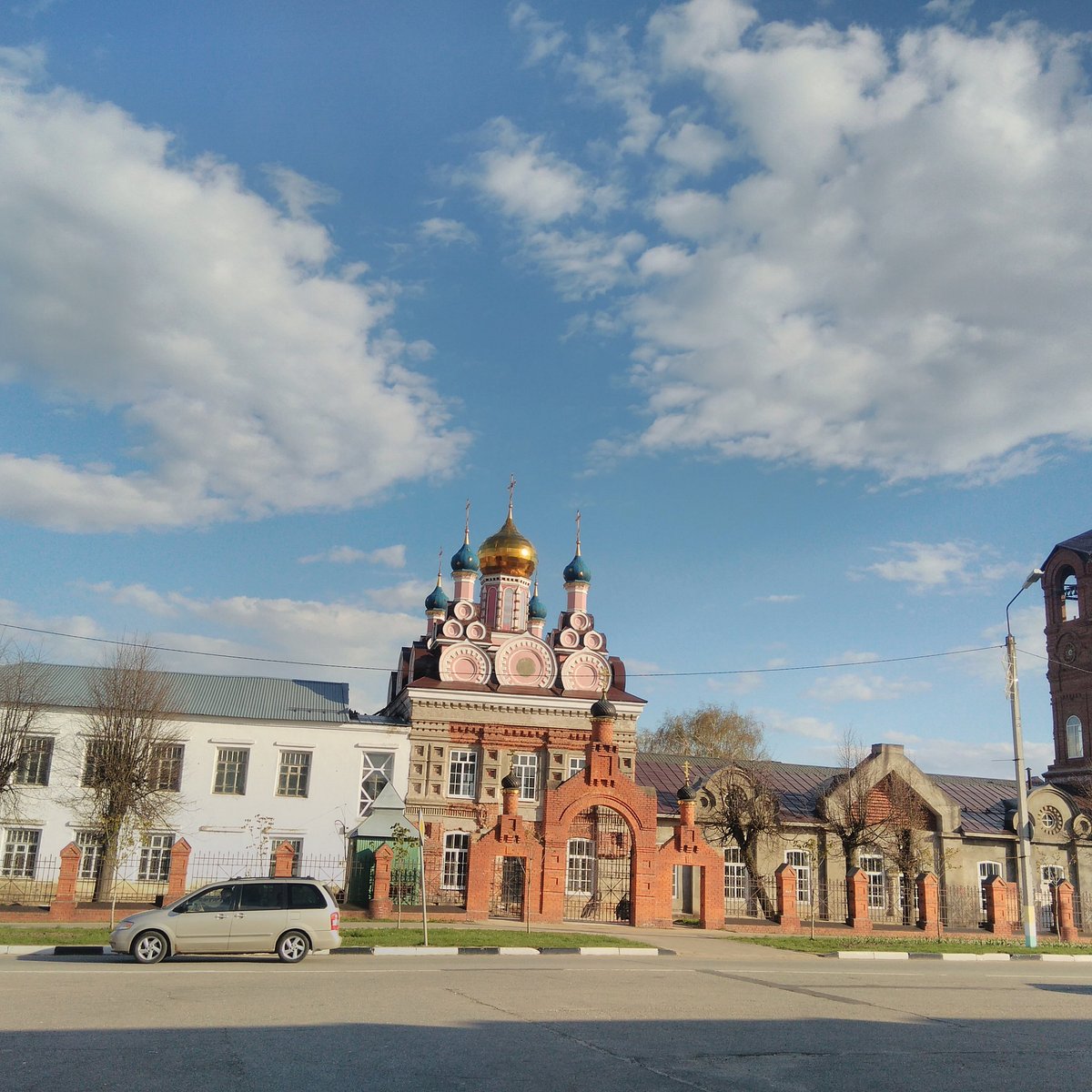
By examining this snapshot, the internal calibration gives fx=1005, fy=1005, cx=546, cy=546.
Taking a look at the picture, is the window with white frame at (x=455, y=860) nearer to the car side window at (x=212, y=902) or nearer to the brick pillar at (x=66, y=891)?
the brick pillar at (x=66, y=891)

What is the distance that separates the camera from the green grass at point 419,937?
19094 millimetres

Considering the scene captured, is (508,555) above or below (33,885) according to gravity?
above

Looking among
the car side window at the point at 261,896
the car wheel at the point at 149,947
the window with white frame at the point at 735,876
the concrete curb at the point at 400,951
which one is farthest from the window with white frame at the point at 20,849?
the window with white frame at the point at 735,876

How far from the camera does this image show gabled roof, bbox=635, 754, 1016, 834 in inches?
1420

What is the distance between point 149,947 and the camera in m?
15.9

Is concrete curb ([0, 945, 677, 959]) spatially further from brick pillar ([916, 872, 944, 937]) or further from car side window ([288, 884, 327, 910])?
brick pillar ([916, 872, 944, 937])

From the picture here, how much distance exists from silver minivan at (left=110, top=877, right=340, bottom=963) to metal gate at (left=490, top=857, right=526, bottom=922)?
11852 millimetres

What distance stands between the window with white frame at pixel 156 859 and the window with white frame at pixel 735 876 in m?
18.5

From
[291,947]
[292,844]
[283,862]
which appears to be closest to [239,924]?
[291,947]

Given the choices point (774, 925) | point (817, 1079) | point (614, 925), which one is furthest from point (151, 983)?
point (774, 925)

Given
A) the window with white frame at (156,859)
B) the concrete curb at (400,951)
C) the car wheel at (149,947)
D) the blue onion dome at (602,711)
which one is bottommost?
the concrete curb at (400,951)

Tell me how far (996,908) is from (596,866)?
1219 cm

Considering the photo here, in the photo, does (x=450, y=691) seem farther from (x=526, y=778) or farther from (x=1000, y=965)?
(x=1000, y=965)

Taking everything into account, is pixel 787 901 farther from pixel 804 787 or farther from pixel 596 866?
pixel 804 787
